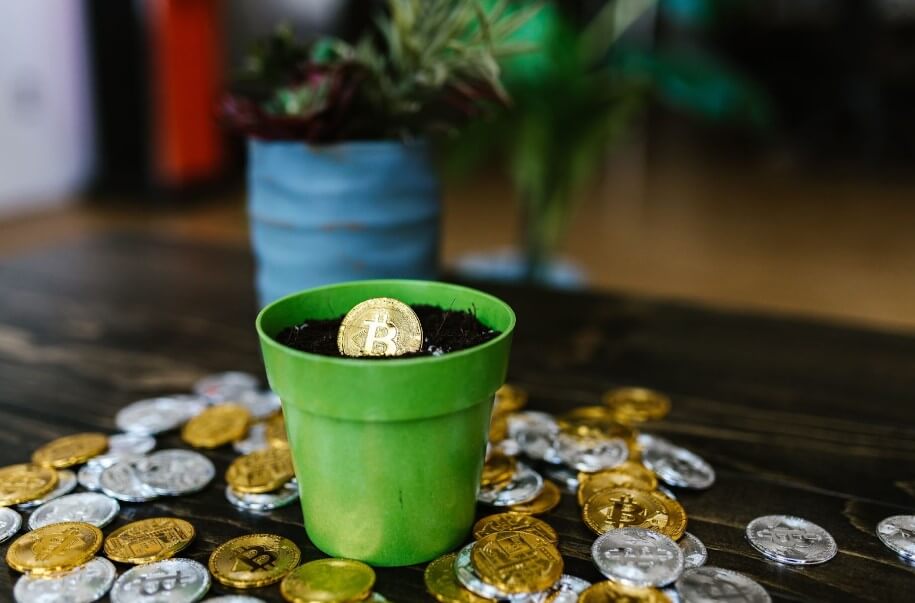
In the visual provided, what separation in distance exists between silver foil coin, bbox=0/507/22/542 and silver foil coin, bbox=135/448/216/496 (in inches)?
2.9

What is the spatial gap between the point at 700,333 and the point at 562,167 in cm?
75

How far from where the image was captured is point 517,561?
1.35 feet

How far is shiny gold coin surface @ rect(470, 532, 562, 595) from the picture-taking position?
0.39 m

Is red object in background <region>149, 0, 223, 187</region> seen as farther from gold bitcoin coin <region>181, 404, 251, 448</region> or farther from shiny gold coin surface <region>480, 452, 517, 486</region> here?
shiny gold coin surface <region>480, 452, 517, 486</region>

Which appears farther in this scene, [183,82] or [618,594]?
[183,82]

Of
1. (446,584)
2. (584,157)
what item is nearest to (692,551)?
(446,584)

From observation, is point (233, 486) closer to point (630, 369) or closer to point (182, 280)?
point (630, 369)

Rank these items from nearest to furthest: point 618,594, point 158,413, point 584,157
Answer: point 618,594
point 158,413
point 584,157

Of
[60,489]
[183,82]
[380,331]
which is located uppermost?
[183,82]

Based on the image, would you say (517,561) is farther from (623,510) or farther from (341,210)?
(341,210)

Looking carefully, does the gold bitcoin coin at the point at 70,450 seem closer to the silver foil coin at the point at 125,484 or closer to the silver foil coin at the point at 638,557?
the silver foil coin at the point at 125,484

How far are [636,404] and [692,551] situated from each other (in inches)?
8.0

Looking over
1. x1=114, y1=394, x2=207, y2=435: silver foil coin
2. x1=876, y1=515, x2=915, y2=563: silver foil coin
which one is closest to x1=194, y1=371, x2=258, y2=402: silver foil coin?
x1=114, y1=394, x2=207, y2=435: silver foil coin

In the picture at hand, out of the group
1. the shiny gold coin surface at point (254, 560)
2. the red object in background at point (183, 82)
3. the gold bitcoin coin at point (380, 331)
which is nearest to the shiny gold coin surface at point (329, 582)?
the shiny gold coin surface at point (254, 560)
